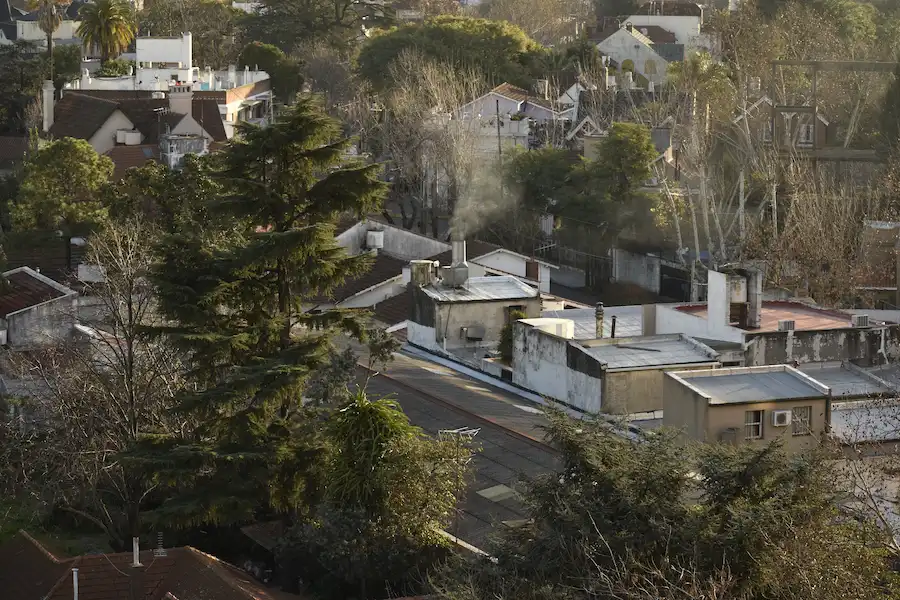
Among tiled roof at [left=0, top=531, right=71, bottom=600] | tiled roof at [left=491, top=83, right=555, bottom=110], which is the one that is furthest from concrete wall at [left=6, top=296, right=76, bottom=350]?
tiled roof at [left=491, top=83, right=555, bottom=110]

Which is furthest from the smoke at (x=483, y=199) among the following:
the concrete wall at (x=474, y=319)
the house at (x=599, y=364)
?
the house at (x=599, y=364)

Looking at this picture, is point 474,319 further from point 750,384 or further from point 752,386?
point 752,386

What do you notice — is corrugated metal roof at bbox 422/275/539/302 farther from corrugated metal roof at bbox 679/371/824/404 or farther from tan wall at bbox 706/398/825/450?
tan wall at bbox 706/398/825/450

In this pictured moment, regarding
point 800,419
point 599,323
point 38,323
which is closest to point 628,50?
point 38,323

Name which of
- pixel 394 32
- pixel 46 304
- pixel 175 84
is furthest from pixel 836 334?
pixel 394 32

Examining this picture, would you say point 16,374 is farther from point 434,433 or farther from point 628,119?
point 628,119
